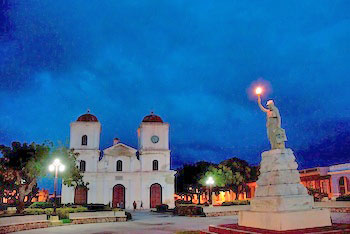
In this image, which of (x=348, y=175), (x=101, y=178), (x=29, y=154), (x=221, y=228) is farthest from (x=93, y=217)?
(x=348, y=175)

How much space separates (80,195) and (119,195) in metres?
4.92

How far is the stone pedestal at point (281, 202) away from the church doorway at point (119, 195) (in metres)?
34.2

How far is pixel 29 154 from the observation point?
993 inches

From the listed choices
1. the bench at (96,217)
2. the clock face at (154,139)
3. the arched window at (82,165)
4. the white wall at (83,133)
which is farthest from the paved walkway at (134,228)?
the clock face at (154,139)

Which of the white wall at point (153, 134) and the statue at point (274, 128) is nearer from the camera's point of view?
the statue at point (274, 128)

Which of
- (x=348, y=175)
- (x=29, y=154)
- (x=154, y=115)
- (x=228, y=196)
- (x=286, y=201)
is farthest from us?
(x=228, y=196)

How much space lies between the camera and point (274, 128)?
11938 millimetres

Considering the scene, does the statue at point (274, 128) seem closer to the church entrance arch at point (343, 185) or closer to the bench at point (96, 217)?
the bench at point (96, 217)

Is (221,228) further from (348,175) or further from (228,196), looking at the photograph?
(228,196)

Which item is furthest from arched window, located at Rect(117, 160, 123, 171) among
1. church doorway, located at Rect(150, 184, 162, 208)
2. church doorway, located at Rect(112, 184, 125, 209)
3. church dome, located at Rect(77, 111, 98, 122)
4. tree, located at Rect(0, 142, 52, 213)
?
tree, located at Rect(0, 142, 52, 213)

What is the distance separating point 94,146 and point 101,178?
4270mm

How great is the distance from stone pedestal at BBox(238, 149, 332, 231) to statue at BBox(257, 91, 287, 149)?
14.8 inches

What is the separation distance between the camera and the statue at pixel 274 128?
11602 millimetres

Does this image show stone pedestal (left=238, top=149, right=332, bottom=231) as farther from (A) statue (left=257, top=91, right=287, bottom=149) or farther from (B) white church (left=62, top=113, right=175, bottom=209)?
(B) white church (left=62, top=113, right=175, bottom=209)
